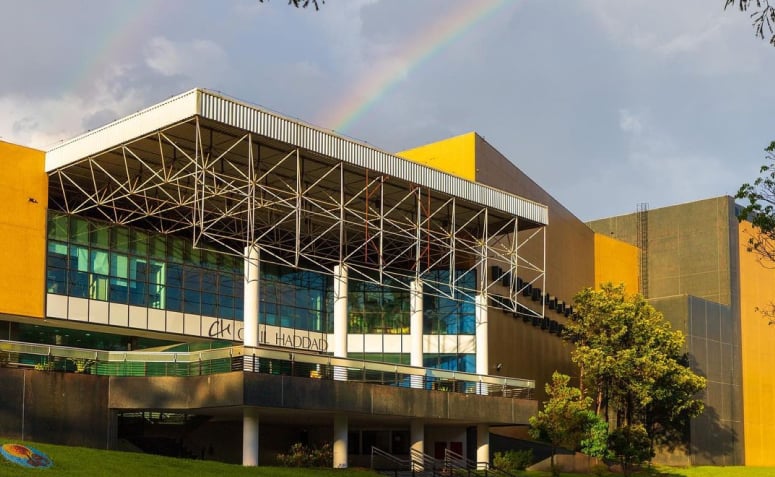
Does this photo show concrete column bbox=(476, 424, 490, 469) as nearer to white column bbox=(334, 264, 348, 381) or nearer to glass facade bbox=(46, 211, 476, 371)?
glass facade bbox=(46, 211, 476, 371)

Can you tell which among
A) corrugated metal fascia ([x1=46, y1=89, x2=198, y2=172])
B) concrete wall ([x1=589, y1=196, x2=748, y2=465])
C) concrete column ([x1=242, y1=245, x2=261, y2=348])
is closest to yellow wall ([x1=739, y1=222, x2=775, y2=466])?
concrete wall ([x1=589, y1=196, x2=748, y2=465])

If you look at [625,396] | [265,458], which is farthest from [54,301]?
[625,396]

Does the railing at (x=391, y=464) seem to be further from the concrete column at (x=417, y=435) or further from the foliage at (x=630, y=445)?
the foliage at (x=630, y=445)

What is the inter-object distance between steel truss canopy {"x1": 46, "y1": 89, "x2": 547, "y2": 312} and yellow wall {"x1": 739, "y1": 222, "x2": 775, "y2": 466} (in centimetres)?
2333

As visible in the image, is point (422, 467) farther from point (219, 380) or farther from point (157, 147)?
point (157, 147)

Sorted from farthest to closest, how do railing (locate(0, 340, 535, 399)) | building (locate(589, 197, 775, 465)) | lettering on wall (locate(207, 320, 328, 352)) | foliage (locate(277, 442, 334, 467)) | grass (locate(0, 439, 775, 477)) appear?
1. building (locate(589, 197, 775, 465))
2. lettering on wall (locate(207, 320, 328, 352))
3. foliage (locate(277, 442, 334, 467))
4. railing (locate(0, 340, 535, 399))
5. grass (locate(0, 439, 775, 477))

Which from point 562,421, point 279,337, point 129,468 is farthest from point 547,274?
point 129,468

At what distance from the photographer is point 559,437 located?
51562 millimetres

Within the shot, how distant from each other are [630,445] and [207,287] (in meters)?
26.1

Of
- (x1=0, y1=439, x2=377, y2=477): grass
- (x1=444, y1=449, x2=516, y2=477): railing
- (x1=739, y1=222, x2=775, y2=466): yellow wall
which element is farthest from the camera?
(x1=739, y1=222, x2=775, y2=466): yellow wall

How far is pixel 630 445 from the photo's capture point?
2306 inches

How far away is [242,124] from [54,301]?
1373cm

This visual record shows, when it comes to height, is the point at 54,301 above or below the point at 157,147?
below

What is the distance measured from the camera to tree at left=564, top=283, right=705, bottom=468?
5834cm
